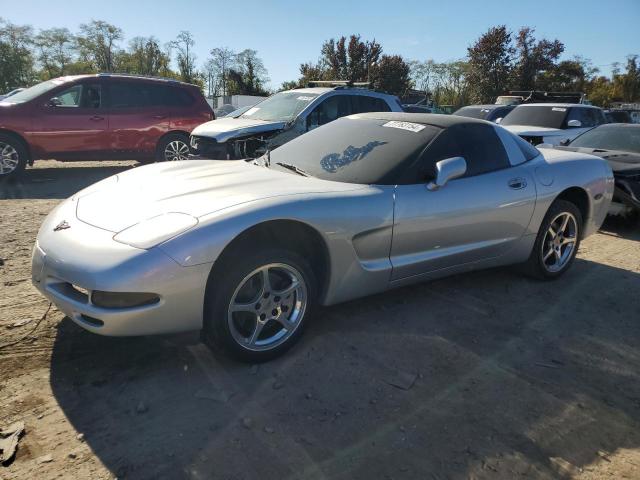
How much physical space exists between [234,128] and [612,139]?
5.63 metres

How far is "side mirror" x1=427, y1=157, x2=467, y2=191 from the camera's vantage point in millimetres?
3217

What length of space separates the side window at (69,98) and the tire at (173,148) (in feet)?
4.88

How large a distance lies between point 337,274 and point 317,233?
300mm

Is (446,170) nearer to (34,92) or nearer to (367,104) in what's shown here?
(367,104)

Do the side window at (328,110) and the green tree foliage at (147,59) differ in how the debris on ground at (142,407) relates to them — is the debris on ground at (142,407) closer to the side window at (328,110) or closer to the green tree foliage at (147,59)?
the side window at (328,110)

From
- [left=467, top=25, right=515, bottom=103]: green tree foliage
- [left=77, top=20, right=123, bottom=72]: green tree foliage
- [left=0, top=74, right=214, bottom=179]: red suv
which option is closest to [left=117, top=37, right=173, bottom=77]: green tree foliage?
[left=77, top=20, right=123, bottom=72]: green tree foliage

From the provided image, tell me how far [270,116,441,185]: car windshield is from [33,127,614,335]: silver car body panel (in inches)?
6.3

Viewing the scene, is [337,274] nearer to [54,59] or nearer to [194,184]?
[194,184]

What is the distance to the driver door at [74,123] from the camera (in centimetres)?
790

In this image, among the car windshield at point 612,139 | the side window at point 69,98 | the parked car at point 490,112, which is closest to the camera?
the car windshield at point 612,139

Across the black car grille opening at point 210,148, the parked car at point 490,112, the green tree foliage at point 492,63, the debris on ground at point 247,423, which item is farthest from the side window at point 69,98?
the green tree foliage at point 492,63

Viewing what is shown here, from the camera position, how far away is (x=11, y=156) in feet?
25.4

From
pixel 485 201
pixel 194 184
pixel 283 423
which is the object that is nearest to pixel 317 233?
pixel 194 184

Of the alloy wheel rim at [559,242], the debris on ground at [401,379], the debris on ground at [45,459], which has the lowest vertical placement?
the debris on ground at [401,379]
